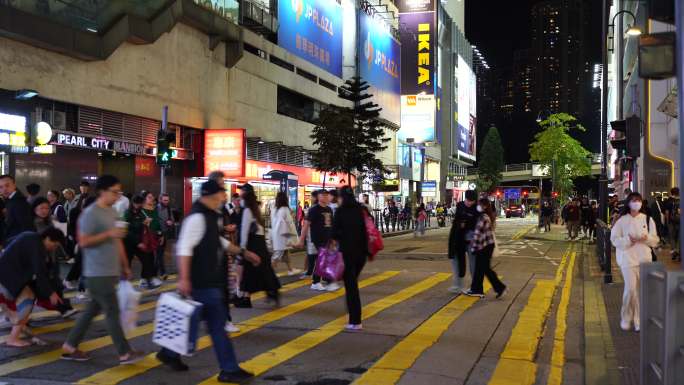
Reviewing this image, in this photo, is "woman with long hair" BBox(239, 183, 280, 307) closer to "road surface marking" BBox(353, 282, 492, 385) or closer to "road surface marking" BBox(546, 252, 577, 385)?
"road surface marking" BBox(353, 282, 492, 385)

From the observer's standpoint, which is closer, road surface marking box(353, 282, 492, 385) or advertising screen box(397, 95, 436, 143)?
road surface marking box(353, 282, 492, 385)

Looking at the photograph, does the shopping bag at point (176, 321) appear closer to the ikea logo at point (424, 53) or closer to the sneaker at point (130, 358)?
the sneaker at point (130, 358)

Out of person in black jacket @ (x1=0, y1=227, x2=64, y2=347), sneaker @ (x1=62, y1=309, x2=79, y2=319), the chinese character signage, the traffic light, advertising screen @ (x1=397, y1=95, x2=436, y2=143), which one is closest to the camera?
person in black jacket @ (x1=0, y1=227, x2=64, y2=347)

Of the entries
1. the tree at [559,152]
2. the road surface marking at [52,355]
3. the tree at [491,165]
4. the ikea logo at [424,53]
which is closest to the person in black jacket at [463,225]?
the road surface marking at [52,355]

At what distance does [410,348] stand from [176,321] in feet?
9.71

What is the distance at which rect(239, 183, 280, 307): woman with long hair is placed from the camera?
919 centimetres

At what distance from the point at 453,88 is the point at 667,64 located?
300 feet

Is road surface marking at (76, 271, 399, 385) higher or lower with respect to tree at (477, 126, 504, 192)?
lower

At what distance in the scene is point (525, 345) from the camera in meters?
8.05

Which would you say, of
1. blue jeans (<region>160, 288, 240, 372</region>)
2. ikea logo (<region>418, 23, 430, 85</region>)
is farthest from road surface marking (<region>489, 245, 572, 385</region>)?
ikea logo (<region>418, 23, 430, 85</region>)

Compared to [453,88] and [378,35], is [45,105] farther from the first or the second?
[453,88]

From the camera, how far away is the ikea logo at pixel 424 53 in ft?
238

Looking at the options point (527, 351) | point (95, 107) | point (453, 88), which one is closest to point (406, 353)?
point (527, 351)

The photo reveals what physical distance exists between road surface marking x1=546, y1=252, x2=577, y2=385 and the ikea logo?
60.1 m
